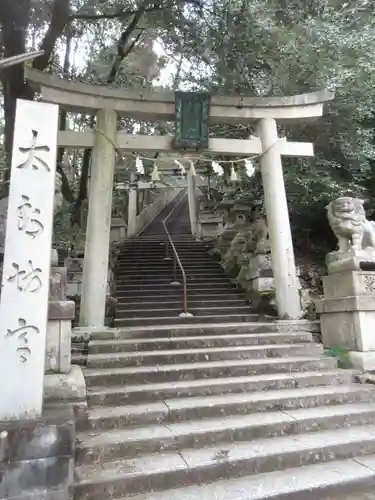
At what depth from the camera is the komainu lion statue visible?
18.1 feet

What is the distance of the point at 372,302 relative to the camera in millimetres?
5207

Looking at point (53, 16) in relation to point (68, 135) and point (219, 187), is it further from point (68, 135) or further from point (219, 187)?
point (219, 187)

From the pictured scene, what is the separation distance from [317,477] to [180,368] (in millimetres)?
1897

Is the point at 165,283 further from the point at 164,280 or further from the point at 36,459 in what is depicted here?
the point at 36,459

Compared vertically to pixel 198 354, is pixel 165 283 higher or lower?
higher

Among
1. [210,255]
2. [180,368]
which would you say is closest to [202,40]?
[210,255]

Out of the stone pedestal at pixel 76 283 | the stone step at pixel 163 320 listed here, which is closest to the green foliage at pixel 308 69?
the stone step at pixel 163 320

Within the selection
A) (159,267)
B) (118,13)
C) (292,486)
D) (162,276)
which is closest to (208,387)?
(292,486)

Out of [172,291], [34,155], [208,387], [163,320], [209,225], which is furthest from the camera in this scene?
[209,225]

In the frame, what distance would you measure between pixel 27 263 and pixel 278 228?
16.3 ft

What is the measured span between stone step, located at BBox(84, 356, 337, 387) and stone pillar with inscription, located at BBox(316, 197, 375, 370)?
0.44 m

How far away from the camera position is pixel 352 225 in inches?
218

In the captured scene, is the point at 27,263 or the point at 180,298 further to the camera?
the point at 180,298

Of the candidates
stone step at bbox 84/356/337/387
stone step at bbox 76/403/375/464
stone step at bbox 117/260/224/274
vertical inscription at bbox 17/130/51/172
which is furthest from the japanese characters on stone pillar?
stone step at bbox 117/260/224/274
